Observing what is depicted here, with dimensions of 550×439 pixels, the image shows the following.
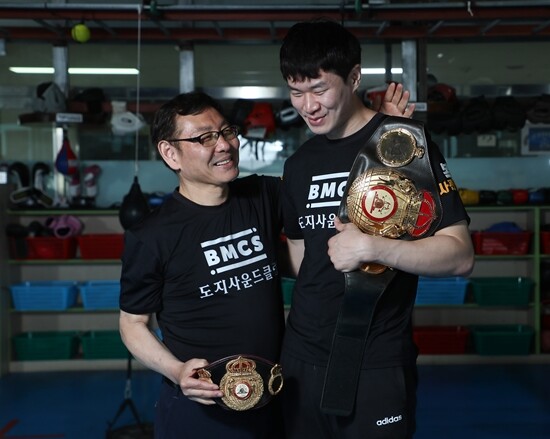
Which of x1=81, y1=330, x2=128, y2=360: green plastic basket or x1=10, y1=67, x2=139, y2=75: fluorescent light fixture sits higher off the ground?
x1=10, y1=67, x2=139, y2=75: fluorescent light fixture

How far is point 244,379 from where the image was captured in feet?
5.75

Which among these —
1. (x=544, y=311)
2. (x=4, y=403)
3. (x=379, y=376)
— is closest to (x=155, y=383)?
(x=4, y=403)

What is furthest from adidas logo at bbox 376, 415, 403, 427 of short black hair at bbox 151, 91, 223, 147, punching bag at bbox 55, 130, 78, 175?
punching bag at bbox 55, 130, 78, 175

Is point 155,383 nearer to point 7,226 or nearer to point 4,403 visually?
point 4,403

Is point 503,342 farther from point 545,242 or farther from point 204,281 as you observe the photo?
point 204,281

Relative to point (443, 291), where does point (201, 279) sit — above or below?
above

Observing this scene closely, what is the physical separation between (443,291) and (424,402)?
47.5 inches

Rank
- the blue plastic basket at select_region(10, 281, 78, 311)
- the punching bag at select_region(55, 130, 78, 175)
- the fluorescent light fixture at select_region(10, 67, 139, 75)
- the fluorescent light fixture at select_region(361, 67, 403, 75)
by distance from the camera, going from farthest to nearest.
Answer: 1. the fluorescent light fixture at select_region(10, 67, 139, 75)
2. the fluorescent light fixture at select_region(361, 67, 403, 75)
3. the punching bag at select_region(55, 130, 78, 175)
4. the blue plastic basket at select_region(10, 281, 78, 311)

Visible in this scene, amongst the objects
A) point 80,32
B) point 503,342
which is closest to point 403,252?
point 80,32

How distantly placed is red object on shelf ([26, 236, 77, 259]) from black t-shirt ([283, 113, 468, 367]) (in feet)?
14.3

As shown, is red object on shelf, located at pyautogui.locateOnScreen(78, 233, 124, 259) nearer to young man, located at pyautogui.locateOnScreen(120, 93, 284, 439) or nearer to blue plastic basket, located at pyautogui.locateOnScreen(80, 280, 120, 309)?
blue plastic basket, located at pyautogui.locateOnScreen(80, 280, 120, 309)

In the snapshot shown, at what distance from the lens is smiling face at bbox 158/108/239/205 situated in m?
1.99

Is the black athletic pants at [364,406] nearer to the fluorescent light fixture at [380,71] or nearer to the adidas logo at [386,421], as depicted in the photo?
the adidas logo at [386,421]

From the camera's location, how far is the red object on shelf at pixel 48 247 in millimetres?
5902
